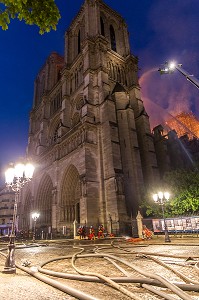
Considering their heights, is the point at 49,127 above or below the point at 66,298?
above

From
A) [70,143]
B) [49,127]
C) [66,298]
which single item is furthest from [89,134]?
[66,298]

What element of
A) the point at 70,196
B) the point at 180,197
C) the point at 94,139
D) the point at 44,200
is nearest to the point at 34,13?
the point at 180,197

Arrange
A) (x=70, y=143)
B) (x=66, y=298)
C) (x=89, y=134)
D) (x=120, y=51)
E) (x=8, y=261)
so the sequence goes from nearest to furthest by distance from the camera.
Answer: (x=66, y=298) < (x=8, y=261) < (x=89, y=134) < (x=70, y=143) < (x=120, y=51)

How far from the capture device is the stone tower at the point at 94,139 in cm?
1925

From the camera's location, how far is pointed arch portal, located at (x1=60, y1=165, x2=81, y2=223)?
879 inches

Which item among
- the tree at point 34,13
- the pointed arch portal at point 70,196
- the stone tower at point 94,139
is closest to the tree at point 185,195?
the stone tower at point 94,139

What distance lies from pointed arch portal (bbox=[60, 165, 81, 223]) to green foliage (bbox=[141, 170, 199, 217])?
8.36 m

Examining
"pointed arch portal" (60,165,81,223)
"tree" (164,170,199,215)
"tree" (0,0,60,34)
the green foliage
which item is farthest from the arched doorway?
"tree" (0,0,60,34)

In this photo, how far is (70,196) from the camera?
908 inches

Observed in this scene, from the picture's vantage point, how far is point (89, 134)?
2144cm

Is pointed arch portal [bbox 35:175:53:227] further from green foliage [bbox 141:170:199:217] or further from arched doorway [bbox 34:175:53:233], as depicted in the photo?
green foliage [bbox 141:170:199:217]

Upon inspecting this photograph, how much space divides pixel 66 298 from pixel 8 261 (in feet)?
8.50

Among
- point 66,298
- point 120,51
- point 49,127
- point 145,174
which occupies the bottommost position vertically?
point 66,298

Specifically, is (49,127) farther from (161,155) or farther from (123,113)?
(161,155)
